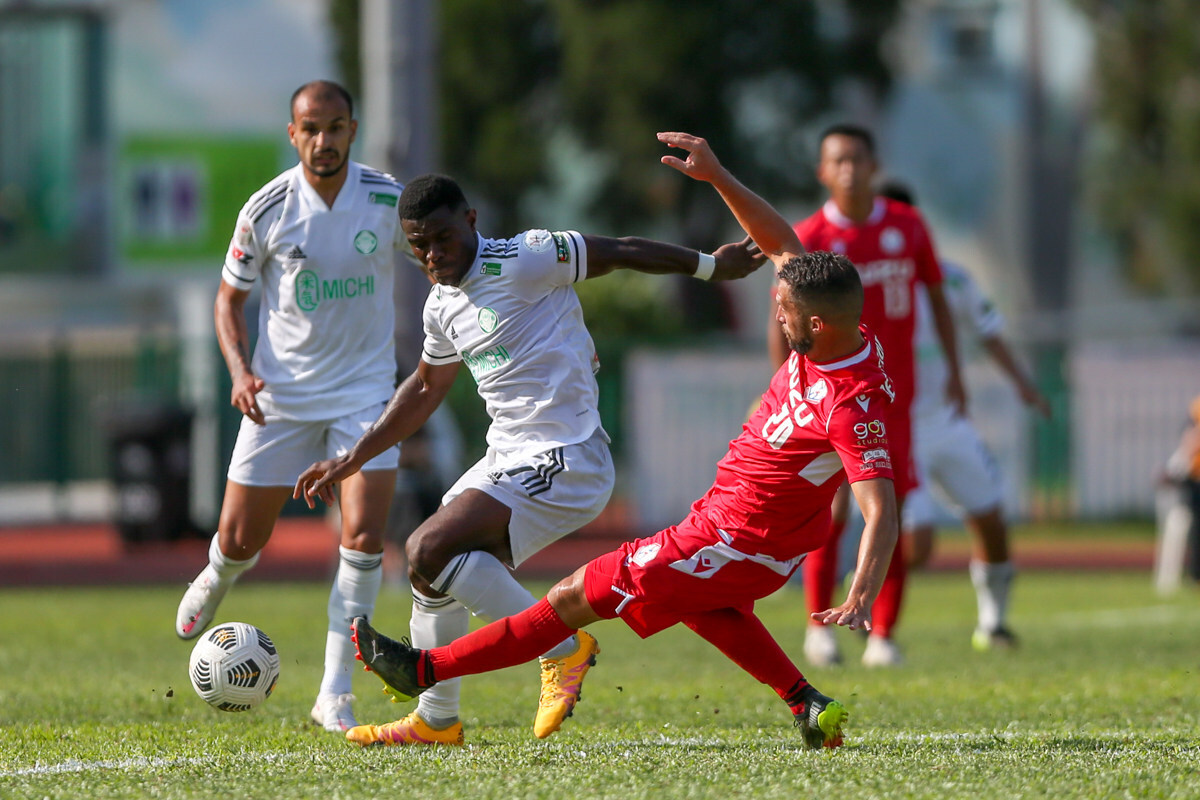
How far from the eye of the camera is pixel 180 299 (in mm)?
28125

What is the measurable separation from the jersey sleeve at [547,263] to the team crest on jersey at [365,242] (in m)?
0.95

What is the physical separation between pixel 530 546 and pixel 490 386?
561 millimetres

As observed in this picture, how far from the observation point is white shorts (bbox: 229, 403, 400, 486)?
6.29 meters

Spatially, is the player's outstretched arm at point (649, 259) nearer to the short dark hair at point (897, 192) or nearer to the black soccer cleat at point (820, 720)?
the black soccer cleat at point (820, 720)

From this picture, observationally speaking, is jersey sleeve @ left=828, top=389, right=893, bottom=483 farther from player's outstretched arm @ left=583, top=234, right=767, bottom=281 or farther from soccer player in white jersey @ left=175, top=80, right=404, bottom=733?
soccer player in white jersey @ left=175, top=80, right=404, bottom=733

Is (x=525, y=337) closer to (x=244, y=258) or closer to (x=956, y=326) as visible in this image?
(x=244, y=258)

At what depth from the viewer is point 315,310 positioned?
20.6ft

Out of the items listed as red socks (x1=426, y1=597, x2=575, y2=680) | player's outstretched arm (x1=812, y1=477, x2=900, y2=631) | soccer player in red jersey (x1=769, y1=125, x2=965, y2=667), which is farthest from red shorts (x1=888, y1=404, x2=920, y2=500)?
player's outstretched arm (x1=812, y1=477, x2=900, y2=631)

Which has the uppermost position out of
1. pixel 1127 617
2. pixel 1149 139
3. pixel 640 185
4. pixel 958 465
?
pixel 1149 139

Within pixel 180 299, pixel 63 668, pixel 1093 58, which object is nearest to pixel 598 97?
pixel 180 299

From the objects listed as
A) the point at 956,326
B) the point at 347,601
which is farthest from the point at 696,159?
the point at 956,326

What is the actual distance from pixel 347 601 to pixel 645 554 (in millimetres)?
1545

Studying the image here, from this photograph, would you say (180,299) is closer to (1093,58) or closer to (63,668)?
(1093,58)

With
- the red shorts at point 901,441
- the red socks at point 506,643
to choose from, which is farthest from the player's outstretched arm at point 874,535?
the red shorts at point 901,441
